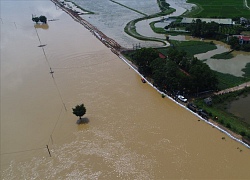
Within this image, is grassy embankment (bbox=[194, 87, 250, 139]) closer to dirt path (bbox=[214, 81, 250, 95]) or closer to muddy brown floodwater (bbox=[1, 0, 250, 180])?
dirt path (bbox=[214, 81, 250, 95])

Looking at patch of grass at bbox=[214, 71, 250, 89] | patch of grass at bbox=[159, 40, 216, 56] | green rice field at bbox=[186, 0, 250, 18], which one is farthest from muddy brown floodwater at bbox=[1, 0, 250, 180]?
green rice field at bbox=[186, 0, 250, 18]

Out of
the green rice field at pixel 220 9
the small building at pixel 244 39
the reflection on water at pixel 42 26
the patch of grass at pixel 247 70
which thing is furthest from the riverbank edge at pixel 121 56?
the green rice field at pixel 220 9

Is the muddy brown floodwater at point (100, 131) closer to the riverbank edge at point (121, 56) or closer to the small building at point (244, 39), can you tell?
the riverbank edge at point (121, 56)

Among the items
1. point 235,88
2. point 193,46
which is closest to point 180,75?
point 235,88

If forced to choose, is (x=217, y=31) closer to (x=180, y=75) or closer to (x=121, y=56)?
(x=121, y=56)

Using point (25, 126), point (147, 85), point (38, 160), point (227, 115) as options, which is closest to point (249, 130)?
point (227, 115)
